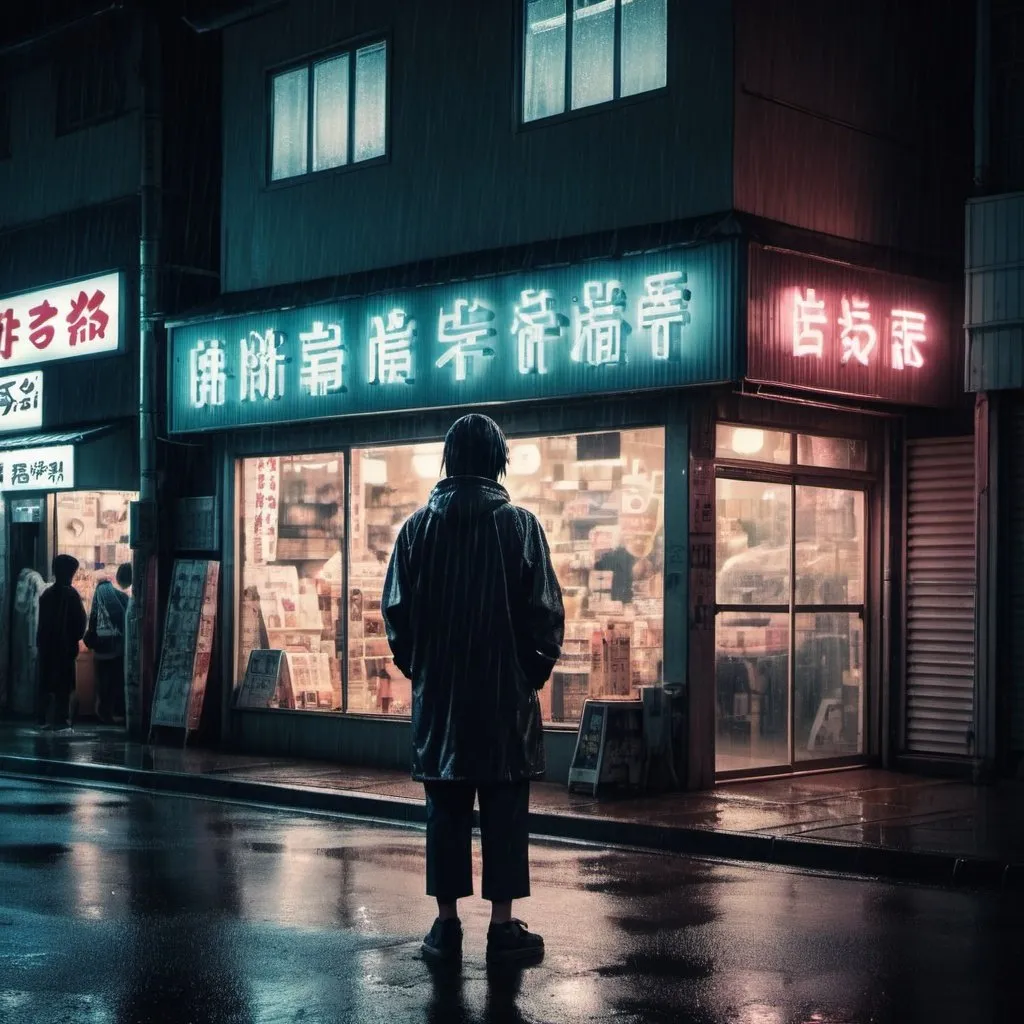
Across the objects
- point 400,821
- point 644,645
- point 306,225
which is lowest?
point 400,821

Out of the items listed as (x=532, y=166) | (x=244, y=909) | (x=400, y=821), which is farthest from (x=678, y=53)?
(x=244, y=909)

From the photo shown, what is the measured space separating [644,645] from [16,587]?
10.1m

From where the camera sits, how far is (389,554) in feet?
55.2

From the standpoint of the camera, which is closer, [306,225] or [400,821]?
[400,821]

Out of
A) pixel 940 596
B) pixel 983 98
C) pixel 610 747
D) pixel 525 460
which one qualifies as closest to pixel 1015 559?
pixel 940 596

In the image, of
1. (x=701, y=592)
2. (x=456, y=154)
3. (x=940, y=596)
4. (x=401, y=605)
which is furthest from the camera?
(x=456, y=154)

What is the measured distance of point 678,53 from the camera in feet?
45.2

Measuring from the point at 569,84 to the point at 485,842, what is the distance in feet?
28.9

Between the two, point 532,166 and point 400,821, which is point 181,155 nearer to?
point 532,166

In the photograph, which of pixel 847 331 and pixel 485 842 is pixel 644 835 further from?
pixel 847 331

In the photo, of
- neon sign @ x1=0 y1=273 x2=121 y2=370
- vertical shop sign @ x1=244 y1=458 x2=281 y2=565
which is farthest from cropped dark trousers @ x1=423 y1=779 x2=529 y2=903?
neon sign @ x1=0 y1=273 x2=121 y2=370

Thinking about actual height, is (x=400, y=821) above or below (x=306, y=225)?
below

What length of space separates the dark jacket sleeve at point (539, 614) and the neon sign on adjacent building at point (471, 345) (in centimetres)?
579

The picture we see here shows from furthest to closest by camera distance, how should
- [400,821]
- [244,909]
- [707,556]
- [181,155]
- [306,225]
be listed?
[181,155] < [306,225] < [707,556] < [400,821] < [244,909]
